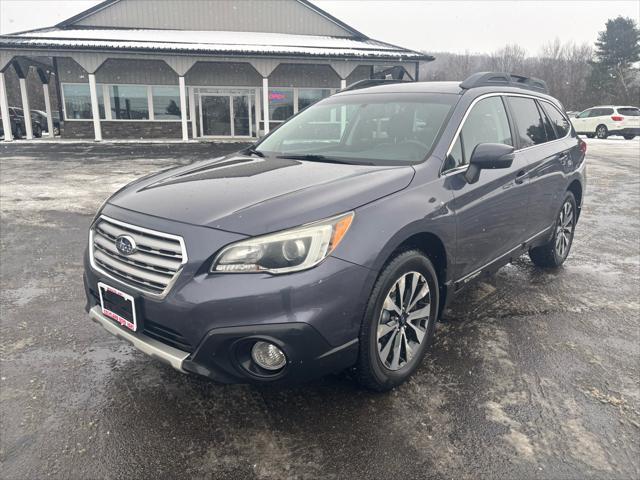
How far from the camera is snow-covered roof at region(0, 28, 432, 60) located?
20.8 metres

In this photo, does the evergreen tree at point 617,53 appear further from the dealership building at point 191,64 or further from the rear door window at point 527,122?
the rear door window at point 527,122

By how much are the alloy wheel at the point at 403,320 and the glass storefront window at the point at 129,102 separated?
2428 cm

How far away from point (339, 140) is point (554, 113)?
2.59 meters

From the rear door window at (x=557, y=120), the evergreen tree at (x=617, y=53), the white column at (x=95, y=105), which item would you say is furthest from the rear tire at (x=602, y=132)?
the rear door window at (x=557, y=120)

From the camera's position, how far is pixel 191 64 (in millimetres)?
21766

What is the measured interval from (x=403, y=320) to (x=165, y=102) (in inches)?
957

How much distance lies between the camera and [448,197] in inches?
119

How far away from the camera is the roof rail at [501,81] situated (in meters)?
3.75

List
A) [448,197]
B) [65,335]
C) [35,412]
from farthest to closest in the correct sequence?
[65,335]
[448,197]
[35,412]

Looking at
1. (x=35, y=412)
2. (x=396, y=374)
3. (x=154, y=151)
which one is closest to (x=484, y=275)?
(x=396, y=374)

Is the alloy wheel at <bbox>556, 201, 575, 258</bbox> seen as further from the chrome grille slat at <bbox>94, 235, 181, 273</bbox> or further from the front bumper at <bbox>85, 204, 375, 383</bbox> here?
the chrome grille slat at <bbox>94, 235, 181, 273</bbox>

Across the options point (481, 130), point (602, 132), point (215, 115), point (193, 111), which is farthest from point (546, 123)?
point (602, 132)

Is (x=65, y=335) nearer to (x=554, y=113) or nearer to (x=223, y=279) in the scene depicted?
(x=223, y=279)

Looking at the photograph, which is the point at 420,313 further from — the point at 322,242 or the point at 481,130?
the point at 481,130
